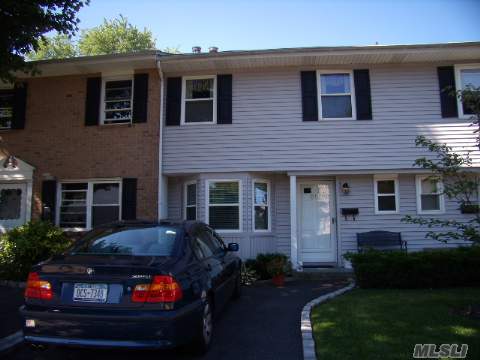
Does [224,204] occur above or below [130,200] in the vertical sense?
below

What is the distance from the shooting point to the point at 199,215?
11234 mm

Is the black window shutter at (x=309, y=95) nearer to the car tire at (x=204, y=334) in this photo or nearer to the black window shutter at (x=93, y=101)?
the black window shutter at (x=93, y=101)

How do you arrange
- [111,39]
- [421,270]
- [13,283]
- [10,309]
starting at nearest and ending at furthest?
1. [10,309]
2. [421,270]
3. [13,283]
4. [111,39]

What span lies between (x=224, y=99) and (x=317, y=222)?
4.38m

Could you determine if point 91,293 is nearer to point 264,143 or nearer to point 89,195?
point 264,143

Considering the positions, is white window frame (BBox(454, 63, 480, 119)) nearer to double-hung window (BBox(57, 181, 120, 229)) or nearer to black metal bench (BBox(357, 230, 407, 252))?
black metal bench (BBox(357, 230, 407, 252))

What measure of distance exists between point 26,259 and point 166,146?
4.50 meters

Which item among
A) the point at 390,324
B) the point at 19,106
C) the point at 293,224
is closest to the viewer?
the point at 390,324

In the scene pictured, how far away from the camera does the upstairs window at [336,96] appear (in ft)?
37.3

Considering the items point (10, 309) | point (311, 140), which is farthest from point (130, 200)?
point (311, 140)

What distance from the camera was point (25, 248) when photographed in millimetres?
9398

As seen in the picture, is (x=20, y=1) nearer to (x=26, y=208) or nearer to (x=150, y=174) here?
(x=150, y=174)

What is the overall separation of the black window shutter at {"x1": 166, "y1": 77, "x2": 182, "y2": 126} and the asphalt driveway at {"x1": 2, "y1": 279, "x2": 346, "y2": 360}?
218 inches

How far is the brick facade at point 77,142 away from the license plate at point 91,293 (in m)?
6.94
